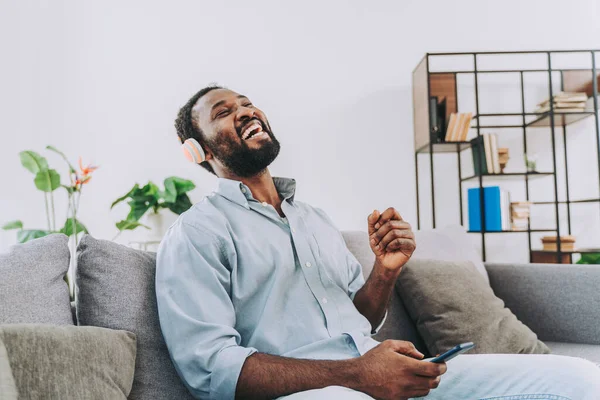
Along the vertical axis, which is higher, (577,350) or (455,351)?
(455,351)

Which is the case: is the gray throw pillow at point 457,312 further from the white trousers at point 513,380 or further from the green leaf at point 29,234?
the green leaf at point 29,234

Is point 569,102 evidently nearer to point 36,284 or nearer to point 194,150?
point 194,150

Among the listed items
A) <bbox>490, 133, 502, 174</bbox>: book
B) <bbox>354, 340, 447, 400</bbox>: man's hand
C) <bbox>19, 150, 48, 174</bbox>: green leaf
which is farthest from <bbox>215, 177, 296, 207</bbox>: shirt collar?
<bbox>490, 133, 502, 174</bbox>: book

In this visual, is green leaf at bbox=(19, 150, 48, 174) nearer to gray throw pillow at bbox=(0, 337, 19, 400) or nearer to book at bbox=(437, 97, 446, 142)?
gray throw pillow at bbox=(0, 337, 19, 400)

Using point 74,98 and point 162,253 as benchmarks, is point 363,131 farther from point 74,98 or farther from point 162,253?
point 162,253

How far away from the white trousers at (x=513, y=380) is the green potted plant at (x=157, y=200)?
→ 7.40 ft

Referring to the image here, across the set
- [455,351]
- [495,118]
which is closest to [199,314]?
[455,351]

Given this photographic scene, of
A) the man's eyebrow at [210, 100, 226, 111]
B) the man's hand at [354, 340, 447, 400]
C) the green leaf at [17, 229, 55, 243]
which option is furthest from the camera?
the green leaf at [17, 229, 55, 243]

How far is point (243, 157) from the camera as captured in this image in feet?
5.06

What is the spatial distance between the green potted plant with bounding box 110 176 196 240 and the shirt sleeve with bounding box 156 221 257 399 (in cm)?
198

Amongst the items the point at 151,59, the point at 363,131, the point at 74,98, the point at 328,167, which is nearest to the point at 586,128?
the point at 363,131

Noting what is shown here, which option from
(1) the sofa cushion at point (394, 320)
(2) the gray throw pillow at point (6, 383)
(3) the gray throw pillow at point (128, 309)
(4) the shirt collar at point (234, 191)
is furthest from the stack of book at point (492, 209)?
(2) the gray throw pillow at point (6, 383)

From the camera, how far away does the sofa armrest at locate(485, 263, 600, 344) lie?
6.00 feet

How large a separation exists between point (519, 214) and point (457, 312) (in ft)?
6.13
